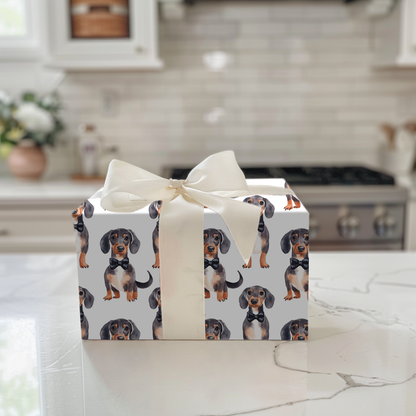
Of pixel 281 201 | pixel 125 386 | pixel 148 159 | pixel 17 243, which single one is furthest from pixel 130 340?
pixel 148 159

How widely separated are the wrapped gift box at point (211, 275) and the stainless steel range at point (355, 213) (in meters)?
1.49

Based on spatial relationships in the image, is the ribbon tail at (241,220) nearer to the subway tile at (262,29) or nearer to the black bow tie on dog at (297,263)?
the black bow tie on dog at (297,263)

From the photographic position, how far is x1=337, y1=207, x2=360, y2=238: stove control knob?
2.20 m

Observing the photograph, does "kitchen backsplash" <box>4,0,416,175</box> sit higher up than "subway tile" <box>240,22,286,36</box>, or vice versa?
"subway tile" <box>240,22,286,36</box>

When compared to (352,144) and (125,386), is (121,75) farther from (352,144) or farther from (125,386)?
(125,386)

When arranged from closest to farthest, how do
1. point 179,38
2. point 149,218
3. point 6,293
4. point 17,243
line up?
point 149,218 → point 6,293 → point 17,243 → point 179,38

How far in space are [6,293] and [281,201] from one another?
21.1 inches

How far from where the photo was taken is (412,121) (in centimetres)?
280

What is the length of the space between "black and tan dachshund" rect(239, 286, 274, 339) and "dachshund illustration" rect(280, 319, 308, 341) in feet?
0.08

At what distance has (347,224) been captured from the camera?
2.20 meters

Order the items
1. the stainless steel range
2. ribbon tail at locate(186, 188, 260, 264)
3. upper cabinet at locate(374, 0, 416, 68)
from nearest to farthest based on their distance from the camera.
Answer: ribbon tail at locate(186, 188, 260, 264)
the stainless steel range
upper cabinet at locate(374, 0, 416, 68)

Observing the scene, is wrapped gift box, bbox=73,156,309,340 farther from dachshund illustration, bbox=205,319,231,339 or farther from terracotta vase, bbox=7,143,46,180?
terracotta vase, bbox=7,143,46,180

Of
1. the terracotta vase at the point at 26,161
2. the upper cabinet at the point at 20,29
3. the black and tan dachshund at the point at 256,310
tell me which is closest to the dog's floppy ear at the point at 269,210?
the black and tan dachshund at the point at 256,310

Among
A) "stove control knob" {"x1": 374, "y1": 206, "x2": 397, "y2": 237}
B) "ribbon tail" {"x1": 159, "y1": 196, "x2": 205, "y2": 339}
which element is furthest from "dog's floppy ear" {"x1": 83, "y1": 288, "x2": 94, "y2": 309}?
Result: "stove control knob" {"x1": 374, "y1": 206, "x2": 397, "y2": 237}
